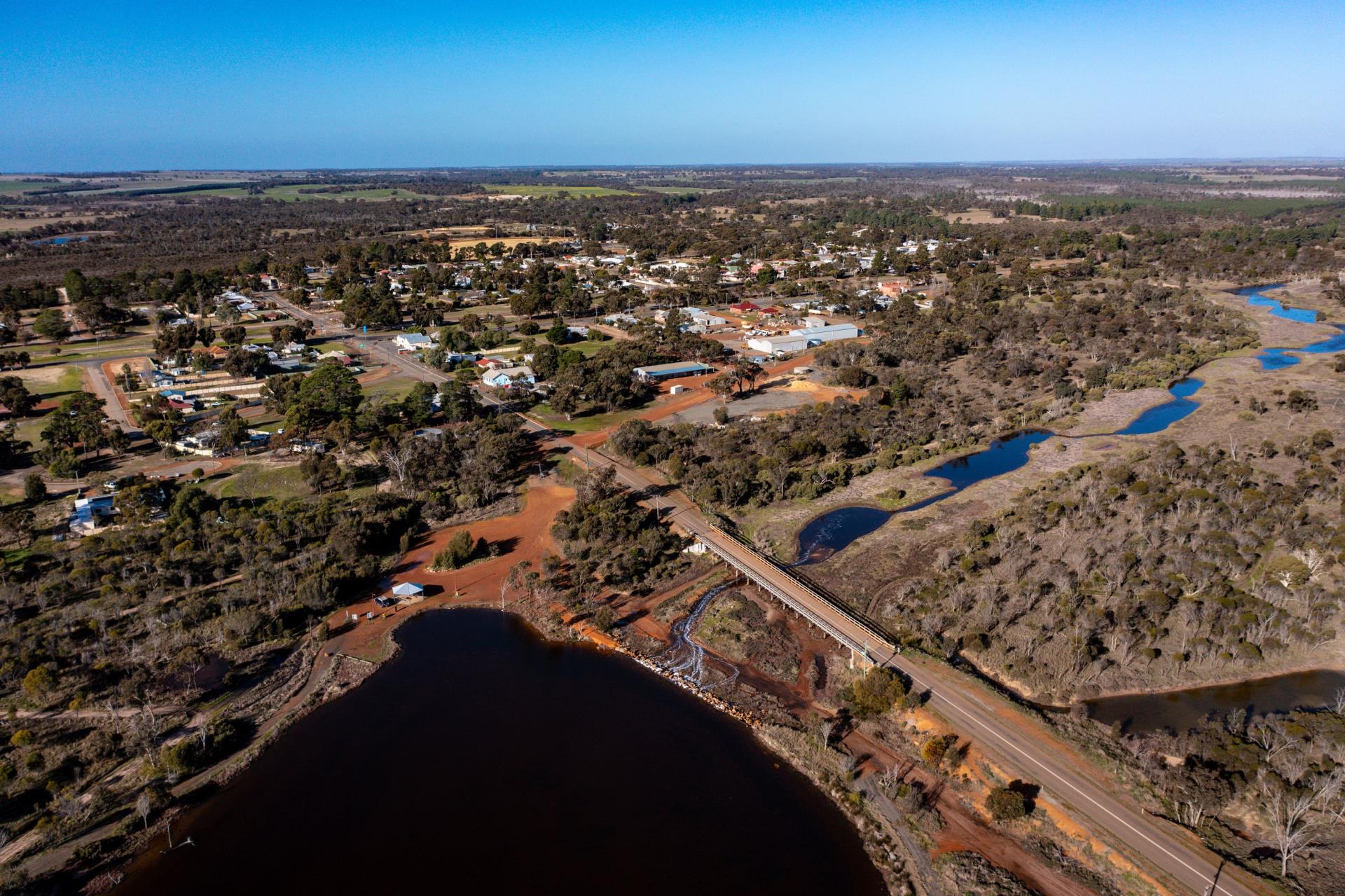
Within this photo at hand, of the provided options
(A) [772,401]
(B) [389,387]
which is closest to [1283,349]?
(A) [772,401]

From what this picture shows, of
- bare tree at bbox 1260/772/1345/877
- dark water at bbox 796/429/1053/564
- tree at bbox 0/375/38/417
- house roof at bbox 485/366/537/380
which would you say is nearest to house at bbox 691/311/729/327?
house roof at bbox 485/366/537/380

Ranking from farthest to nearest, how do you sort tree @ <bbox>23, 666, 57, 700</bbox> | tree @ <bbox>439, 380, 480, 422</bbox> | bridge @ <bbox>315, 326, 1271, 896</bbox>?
tree @ <bbox>439, 380, 480, 422</bbox>, tree @ <bbox>23, 666, 57, 700</bbox>, bridge @ <bbox>315, 326, 1271, 896</bbox>

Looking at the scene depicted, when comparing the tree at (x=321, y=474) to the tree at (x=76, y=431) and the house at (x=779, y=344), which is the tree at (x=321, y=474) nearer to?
the tree at (x=76, y=431)

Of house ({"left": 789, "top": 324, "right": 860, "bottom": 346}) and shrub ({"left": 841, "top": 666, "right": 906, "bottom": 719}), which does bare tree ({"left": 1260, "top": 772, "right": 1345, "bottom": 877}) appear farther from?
house ({"left": 789, "top": 324, "right": 860, "bottom": 346})

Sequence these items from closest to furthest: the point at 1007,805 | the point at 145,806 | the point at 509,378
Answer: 1. the point at 1007,805
2. the point at 145,806
3. the point at 509,378

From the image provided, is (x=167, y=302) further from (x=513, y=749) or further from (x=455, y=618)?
(x=513, y=749)

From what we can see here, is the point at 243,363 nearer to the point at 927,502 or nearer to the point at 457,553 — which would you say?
the point at 457,553
